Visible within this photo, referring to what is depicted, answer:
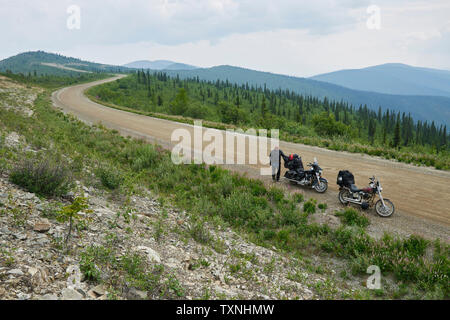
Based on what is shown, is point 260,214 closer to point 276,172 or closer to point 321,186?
point 321,186

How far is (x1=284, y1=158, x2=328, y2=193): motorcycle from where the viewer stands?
10531 millimetres

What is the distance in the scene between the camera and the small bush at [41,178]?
7.09m

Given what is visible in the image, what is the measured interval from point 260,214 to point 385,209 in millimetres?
3939

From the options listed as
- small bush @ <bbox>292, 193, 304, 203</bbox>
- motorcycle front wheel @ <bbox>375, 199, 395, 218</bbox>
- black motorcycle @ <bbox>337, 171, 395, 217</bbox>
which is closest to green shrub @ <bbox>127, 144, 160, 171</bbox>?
small bush @ <bbox>292, 193, 304, 203</bbox>

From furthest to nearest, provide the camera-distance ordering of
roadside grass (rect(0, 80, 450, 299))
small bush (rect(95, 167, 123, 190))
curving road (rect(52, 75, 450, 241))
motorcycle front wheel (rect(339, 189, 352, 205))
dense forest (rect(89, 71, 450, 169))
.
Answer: dense forest (rect(89, 71, 450, 169)) → small bush (rect(95, 167, 123, 190)) → motorcycle front wheel (rect(339, 189, 352, 205)) → curving road (rect(52, 75, 450, 241)) → roadside grass (rect(0, 80, 450, 299))

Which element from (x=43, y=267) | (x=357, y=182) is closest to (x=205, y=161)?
(x=357, y=182)

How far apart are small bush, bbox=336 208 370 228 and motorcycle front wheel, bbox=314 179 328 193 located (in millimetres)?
1810

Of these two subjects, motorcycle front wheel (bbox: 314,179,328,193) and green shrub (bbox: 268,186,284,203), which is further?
motorcycle front wheel (bbox: 314,179,328,193)

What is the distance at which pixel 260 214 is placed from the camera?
353 inches

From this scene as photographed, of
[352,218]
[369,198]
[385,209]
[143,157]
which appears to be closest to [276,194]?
[352,218]

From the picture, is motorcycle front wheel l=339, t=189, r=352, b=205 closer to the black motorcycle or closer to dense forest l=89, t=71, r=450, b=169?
the black motorcycle

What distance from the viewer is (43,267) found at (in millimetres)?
4414
